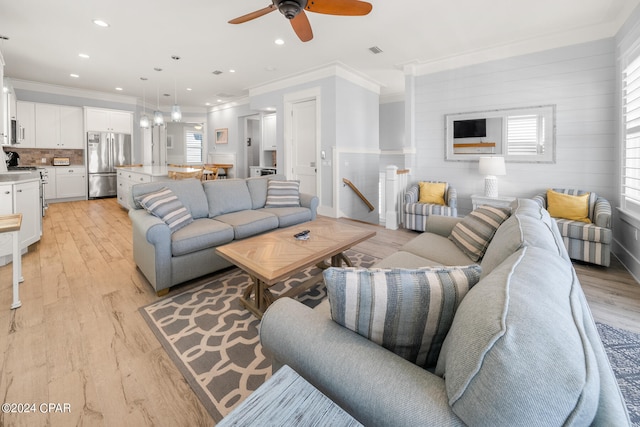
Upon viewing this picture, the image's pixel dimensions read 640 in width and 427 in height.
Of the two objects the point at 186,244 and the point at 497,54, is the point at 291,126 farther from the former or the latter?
the point at 186,244

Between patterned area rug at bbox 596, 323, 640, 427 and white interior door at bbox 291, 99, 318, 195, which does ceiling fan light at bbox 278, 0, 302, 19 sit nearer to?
patterned area rug at bbox 596, 323, 640, 427

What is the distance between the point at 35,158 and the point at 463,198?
962 cm

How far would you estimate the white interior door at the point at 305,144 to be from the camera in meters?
5.95

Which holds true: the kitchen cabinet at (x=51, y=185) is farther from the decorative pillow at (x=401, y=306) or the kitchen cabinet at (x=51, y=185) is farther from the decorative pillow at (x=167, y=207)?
the decorative pillow at (x=401, y=306)

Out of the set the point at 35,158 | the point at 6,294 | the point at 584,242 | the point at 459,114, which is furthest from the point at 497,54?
the point at 35,158

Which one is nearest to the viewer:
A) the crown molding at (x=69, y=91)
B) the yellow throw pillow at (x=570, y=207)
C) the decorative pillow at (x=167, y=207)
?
the decorative pillow at (x=167, y=207)

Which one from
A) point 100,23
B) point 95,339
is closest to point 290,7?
point 95,339

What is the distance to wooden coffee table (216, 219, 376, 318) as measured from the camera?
2.01 m

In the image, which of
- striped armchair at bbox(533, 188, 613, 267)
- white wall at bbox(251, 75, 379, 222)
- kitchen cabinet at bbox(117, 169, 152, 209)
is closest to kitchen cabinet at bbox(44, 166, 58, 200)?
kitchen cabinet at bbox(117, 169, 152, 209)

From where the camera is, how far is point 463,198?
16.3 ft

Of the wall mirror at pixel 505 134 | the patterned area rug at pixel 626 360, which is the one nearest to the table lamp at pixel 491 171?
the wall mirror at pixel 505 134

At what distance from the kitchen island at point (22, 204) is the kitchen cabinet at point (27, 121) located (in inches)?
170

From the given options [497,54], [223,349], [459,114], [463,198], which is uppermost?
[497,54]

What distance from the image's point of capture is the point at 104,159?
761cm
